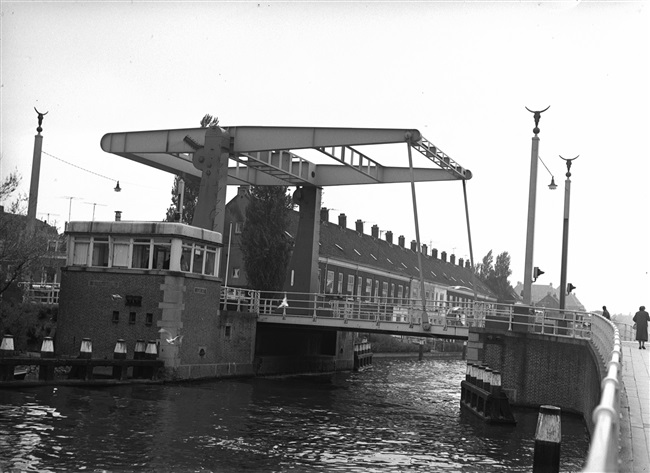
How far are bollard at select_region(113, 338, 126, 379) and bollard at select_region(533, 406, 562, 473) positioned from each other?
15176 mm

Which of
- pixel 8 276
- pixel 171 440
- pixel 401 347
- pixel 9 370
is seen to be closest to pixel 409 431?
pixel 171 440

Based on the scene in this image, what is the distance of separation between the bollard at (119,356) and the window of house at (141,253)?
8.98 ft

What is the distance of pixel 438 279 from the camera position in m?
85.1

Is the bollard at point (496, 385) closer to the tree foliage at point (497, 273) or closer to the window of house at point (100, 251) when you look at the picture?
the window of house at point (100, 251)

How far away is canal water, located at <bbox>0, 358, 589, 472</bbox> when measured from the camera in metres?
13.3

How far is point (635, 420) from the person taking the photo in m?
10.2

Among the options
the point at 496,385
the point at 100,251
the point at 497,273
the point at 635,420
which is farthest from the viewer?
the point at 497,273

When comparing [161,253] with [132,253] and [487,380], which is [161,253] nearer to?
[132,253]

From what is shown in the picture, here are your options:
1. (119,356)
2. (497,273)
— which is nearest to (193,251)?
(119,356)

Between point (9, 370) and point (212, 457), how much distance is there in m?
9.69

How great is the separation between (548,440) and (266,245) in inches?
1335

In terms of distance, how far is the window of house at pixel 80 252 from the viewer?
90.7 ft

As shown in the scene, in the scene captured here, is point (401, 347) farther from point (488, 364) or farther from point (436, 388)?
point (488, 364)

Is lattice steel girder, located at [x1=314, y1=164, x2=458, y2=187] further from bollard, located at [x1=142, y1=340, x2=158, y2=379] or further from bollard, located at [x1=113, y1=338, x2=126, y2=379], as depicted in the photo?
bollard, located at [x1=113, y1=338, x2=126, y2=379]
